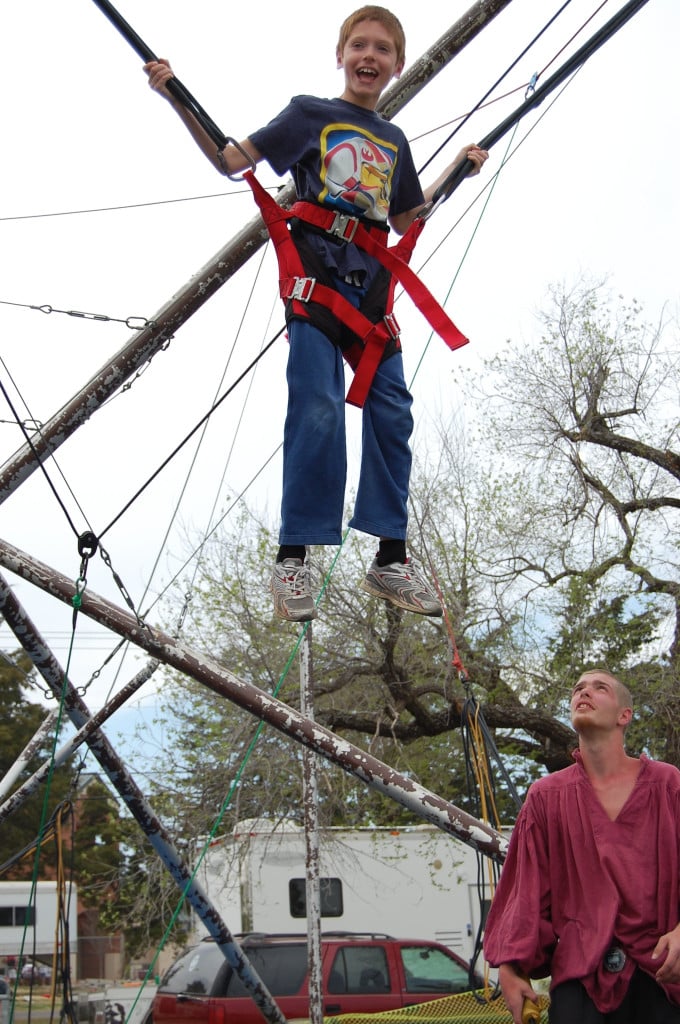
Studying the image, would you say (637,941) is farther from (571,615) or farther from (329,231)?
(571,615)

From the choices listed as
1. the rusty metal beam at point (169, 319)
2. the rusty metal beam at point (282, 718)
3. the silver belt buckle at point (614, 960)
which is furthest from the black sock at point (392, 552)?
the silver belt buckle at point (614, 960)

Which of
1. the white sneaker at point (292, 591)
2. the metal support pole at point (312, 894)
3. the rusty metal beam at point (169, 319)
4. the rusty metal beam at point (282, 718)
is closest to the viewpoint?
the white sneaker at point (292, 591)

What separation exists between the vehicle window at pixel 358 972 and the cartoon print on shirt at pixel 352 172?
9.27 m

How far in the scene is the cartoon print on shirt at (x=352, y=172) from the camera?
3.97m

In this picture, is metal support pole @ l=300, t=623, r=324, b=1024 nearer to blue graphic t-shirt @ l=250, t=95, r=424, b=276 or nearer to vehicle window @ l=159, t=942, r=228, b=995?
vehicle window @ l=159, t=942, r=228, b=995

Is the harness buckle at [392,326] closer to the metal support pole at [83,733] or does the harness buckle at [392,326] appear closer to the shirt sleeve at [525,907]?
the shirt sleeve at [525,907]

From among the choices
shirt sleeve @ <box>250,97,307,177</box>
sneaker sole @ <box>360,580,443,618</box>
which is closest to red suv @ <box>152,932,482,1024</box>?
sneaker sole @ <box>360,580,443,618</box>

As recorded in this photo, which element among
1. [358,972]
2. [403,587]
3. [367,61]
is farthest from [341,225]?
[358,972]

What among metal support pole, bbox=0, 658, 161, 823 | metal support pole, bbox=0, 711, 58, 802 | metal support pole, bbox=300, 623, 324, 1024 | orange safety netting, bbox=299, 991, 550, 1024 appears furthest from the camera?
metal support pole, bbox=300, 623, 324, 1024

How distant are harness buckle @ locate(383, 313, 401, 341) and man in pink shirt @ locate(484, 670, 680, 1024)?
53.5 inches

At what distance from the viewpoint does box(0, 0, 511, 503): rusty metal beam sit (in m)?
4.53

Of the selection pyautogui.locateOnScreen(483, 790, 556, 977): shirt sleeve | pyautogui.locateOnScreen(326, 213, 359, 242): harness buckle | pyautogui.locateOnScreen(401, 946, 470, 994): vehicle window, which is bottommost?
pyautogui.locateOnScreen(401, 946, 470, 994): vehicle window

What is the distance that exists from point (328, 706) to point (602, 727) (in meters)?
13.7

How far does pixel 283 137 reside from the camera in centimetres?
394
